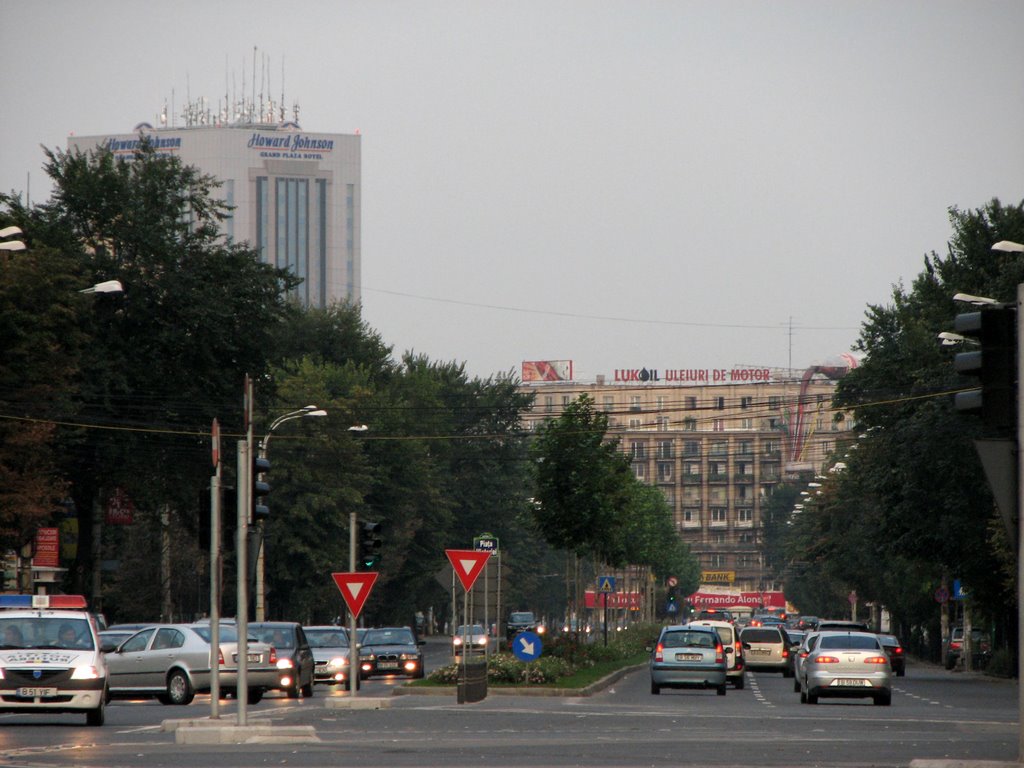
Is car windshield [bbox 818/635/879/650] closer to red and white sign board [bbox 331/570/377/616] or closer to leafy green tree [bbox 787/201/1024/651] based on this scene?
red and white sign board [bbox 331/570/377/616]

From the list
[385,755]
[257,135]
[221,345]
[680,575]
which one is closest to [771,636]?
[221,345]

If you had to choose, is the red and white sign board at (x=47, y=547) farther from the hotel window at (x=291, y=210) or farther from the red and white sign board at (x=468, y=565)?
the hotel window at (x=291, y=210)

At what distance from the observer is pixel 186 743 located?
21203 millimetres

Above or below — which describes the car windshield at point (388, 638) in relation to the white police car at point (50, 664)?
below

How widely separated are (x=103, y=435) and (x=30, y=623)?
28132 millimetres

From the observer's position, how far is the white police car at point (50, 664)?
25.0m

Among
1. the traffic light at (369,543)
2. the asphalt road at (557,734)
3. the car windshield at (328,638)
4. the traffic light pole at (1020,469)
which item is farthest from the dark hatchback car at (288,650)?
the traffic light pole at (1020,469)

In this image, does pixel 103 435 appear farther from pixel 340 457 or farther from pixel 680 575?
pixel 680 575

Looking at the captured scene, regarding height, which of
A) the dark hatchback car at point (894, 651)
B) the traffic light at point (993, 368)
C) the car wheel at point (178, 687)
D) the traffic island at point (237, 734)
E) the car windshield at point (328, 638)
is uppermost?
the traffic light at point (993, 368)

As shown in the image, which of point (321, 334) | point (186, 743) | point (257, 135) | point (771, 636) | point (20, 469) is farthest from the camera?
point (257, 135)

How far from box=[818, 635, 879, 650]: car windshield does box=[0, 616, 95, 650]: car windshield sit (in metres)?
16.4

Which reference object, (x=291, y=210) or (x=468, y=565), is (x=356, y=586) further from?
(x=291, y=210)

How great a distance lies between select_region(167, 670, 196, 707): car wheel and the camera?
33.6m

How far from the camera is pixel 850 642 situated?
37.4 metres
